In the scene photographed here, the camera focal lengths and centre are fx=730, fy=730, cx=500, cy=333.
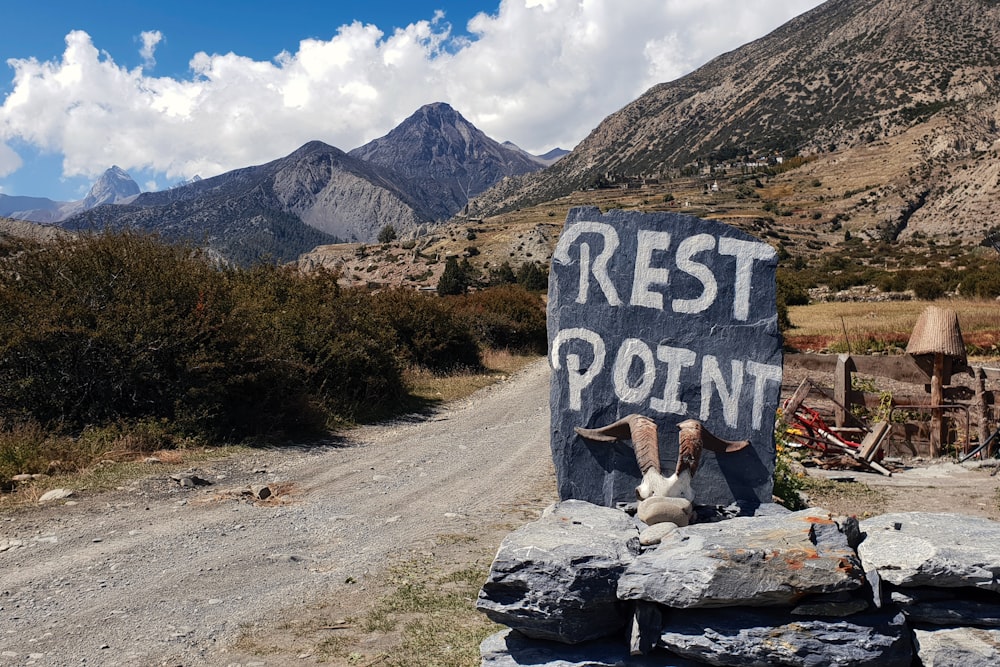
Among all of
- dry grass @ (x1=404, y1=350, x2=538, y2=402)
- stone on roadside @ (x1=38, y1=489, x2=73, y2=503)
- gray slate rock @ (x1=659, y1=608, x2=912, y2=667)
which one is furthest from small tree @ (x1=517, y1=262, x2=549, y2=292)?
→ gray slate rock @ (x1=659, y1=608, x2=912, y2=667)

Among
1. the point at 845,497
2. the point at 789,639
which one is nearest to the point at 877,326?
the point at 845,497

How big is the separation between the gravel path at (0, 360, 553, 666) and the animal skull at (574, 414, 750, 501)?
2596 millimetres

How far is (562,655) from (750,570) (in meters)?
1.04

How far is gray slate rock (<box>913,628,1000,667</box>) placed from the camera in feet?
11.0

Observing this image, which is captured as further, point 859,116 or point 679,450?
point 859,116

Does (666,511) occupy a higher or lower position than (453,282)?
lower

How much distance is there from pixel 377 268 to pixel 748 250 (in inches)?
2475

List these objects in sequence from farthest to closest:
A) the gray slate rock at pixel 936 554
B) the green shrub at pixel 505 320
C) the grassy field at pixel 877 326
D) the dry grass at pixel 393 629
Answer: the green shrub at pixel 505 320, the grassy field at pixel 877 326, the dry grass at pixel 393 629, the gray slate rock at pixel 936 554

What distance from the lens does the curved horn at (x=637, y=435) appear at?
4.84 m

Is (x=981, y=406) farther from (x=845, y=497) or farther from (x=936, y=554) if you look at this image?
(x=936, y=554)

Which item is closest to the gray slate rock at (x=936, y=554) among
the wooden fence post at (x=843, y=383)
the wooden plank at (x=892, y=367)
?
the wooden fence post at (x=843, y=383)

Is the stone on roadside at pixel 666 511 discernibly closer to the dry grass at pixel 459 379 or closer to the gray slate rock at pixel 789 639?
the gray slate rock at pixel 789 639

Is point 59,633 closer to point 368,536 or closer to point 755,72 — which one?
point 368,536

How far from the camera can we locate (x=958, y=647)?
3.43 meters
